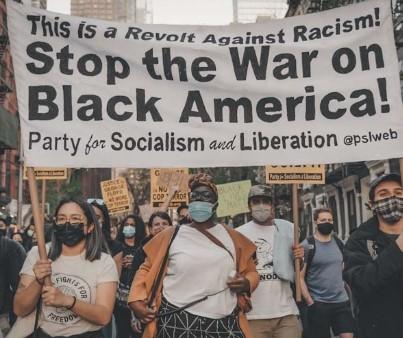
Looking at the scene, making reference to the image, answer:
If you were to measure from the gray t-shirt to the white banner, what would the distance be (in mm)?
3039

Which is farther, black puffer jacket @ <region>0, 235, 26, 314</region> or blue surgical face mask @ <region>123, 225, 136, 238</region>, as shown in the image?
blue surgical face mask @ <region>123, 225, 136, 238</region>

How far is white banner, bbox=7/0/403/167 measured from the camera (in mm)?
4430

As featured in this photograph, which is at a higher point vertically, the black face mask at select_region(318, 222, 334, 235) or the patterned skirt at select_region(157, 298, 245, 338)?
the black face mask at select_region(318, 222, 334, 235)

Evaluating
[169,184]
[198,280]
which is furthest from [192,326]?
[169,184]

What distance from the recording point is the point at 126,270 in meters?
7.57

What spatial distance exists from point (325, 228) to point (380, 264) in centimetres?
370

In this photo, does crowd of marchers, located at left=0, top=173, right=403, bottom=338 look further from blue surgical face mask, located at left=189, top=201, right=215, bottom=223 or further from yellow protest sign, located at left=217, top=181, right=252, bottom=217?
yellow protest sign, located at left=217, top=181, right=252, bottom=217

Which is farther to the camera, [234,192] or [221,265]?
[234,192]

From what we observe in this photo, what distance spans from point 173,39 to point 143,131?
70 cm

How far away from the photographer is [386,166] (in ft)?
80.8

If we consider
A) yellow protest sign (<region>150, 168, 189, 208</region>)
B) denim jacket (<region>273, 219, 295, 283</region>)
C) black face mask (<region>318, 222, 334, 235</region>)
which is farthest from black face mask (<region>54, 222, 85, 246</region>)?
yellow protest sign (<region>150, 168, 189, 208</region>)

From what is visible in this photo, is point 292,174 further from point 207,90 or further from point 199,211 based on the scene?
point 199,211

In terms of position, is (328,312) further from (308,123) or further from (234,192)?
(234,192)

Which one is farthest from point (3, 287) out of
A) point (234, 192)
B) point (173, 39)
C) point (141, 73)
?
point (234, 192)
